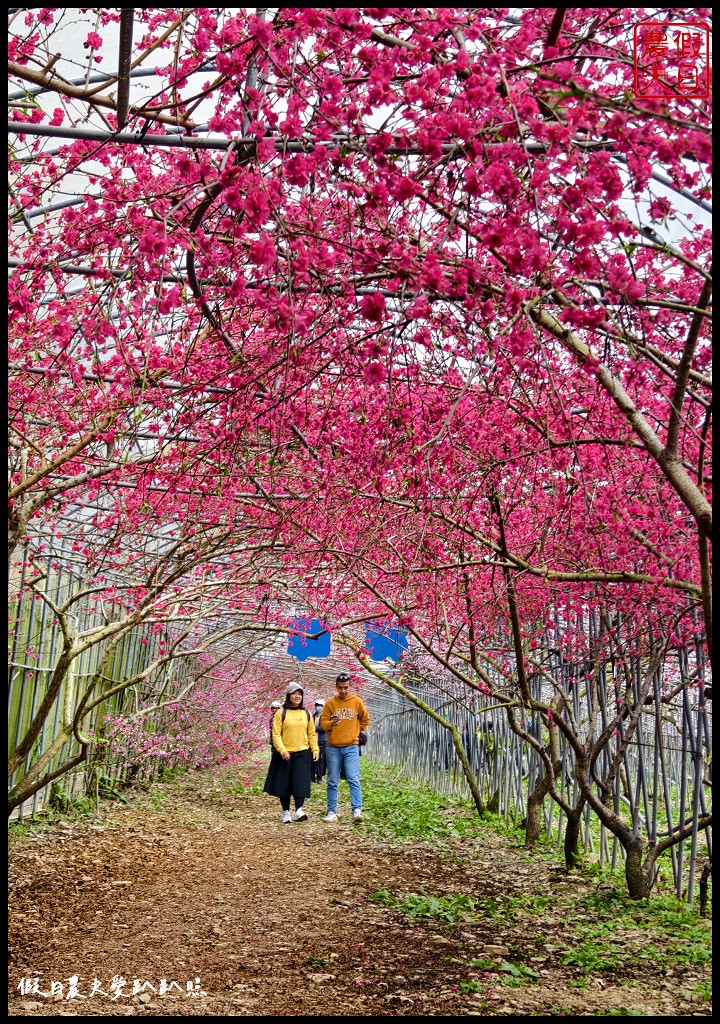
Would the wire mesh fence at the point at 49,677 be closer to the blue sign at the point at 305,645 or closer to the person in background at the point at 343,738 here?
the blue sign at the point at 305,645

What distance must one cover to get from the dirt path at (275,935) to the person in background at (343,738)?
112 centimetres

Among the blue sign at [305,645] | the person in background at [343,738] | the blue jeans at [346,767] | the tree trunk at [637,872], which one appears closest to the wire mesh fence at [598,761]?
the tree trunk at [637,872]

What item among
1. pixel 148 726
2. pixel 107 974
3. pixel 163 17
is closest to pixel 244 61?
pixel 163 17

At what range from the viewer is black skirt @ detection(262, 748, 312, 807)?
9617 mm

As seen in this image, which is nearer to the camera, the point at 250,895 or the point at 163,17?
the point at 163,17

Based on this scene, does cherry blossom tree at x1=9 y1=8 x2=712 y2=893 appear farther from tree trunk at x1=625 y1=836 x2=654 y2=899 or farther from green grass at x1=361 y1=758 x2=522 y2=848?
green grass at x1=361 y1=758 x2=522 y2=848

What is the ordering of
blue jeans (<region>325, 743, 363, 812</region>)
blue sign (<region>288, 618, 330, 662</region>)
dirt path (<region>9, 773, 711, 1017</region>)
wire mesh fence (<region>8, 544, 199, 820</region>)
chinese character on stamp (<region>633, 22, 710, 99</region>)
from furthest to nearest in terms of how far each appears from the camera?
blue jeans (<region>325, 743, 363, 812</region>) < blue sign (<region>288, 618, 330, 662</region>) < wire mesh fence (<region>8, 544, 199, 820</region>) < dirt path (<region>9, 773, 711, 1017</region>) < chinese character on stamp (<region>633, 22, 710, 99</region>)

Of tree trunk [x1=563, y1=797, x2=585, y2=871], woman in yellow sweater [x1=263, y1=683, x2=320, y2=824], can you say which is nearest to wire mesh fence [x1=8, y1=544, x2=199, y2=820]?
woman in yellow sweater [x1=263, y1=683, x2=320, y2=824]

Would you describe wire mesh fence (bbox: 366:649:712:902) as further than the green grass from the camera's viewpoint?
No

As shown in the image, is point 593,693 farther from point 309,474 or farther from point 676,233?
point 676,233

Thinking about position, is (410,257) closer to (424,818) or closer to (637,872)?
(637,872)

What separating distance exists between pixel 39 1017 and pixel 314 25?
3853mm

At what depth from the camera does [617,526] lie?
589 cm

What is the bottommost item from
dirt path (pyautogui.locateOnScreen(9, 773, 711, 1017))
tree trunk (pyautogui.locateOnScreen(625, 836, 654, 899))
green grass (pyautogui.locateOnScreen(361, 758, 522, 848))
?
green grass (pyautogui.locateOnScreen(361, 758, 522, 848))
